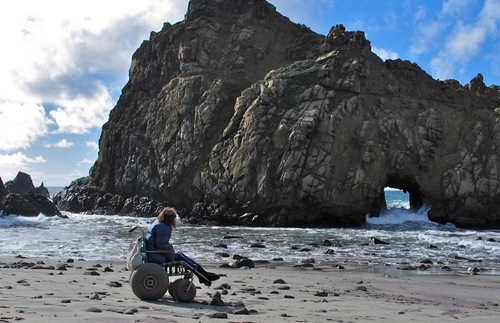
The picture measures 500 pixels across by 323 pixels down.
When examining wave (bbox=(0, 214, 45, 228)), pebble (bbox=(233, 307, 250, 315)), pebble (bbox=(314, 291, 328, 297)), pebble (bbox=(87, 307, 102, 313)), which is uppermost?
wave (bbox=(0, 214, 45, 228))

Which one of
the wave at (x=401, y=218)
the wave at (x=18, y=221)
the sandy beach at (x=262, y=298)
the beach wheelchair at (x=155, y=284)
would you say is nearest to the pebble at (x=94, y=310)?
the sandy beach at (x=262, y=298)

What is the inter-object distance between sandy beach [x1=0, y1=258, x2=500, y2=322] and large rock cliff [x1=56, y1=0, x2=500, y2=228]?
87.8 feet

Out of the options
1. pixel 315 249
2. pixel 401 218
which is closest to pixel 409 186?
pixel 401 218

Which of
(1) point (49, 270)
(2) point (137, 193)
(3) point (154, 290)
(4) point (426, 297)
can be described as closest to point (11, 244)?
(1) point (49, 270)

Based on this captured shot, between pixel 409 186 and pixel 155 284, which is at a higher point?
pixel 409 186

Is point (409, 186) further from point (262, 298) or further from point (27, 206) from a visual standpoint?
point (262, 298)

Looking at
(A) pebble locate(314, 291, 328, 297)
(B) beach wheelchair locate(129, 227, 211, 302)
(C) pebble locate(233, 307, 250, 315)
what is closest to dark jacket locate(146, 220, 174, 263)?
(B) beach wheelchair locate(129, 227, 211, 302)

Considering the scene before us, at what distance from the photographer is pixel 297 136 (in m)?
44.0

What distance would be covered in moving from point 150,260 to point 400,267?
12.1 metres

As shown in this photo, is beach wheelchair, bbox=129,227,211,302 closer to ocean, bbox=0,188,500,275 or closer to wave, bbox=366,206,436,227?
ocean, bbox=0,188,500,275

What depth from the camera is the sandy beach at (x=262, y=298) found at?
804 centimetres

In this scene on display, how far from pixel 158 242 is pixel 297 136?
113 ft

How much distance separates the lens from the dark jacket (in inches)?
402

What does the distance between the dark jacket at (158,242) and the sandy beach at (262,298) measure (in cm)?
85
